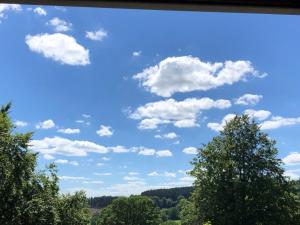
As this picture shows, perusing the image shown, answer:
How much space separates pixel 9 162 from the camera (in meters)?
29.3

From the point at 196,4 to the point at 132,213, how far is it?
263 ft

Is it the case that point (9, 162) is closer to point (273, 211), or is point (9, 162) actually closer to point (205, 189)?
point (205, 189)

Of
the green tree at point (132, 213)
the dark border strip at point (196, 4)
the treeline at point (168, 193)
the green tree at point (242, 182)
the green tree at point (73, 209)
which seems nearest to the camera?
the dark border strip at point (196, 4)

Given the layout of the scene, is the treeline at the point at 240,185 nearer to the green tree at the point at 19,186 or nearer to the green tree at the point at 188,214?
the green tree at the point at 188,214

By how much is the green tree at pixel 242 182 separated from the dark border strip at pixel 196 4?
124 feet

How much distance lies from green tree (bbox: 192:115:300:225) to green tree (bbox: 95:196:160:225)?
129 feet

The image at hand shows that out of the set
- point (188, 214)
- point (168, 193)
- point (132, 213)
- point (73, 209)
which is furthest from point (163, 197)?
point (73, 209)

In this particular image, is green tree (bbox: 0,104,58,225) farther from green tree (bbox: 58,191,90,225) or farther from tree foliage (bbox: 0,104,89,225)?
green tree (bbox: 58,191,90,225)

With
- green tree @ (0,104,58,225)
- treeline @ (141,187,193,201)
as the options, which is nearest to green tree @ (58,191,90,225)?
green tree @ (0,104,58,225)

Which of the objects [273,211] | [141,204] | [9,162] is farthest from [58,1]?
[141,204]

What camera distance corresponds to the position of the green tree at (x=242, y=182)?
132ft

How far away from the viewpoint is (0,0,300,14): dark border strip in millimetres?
2828

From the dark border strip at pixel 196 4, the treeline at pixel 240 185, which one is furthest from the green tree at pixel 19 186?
the dark border strip at pixel 196 4

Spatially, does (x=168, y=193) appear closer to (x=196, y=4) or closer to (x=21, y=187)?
(x=21, y=187)
